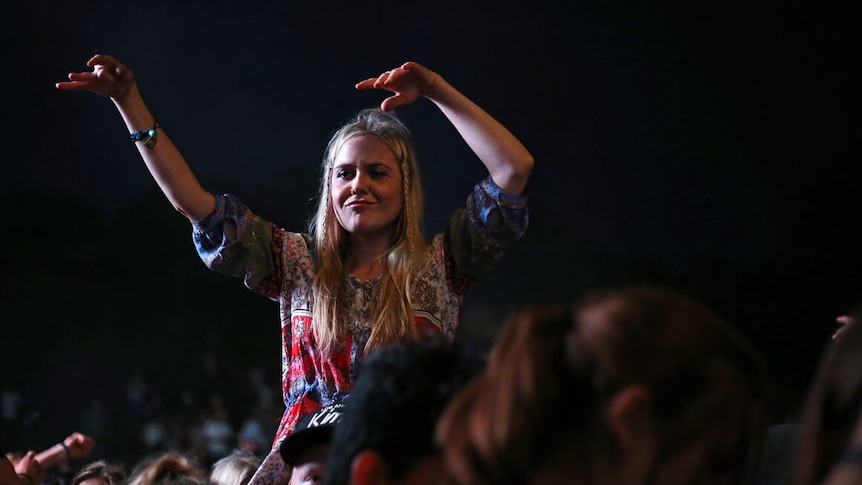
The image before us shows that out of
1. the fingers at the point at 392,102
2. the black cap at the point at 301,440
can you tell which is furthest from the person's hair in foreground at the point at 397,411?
the fingers at the point at 392,102

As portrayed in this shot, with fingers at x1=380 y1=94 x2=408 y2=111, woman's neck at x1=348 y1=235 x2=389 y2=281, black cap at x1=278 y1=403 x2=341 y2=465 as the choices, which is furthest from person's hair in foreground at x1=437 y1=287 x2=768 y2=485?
woman's neck at x1=348 y1=235 x2=389 y2=281

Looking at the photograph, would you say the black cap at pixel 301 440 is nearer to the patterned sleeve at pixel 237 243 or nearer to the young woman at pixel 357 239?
the young woman at pixel 357 239

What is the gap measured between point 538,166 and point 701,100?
0.60 m

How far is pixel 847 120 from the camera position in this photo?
11.3 ft

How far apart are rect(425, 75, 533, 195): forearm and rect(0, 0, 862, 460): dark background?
1798mm

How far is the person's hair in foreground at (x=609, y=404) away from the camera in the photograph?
2.27 ft

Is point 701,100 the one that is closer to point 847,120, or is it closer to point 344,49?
point 847,120

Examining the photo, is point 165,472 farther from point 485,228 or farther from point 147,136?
point 485,228

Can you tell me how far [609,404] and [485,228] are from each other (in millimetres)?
1304

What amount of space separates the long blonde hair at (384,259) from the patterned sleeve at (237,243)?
0.10 metres

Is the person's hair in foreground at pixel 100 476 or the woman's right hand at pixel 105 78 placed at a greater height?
the woman's right hand at pixel 105 78

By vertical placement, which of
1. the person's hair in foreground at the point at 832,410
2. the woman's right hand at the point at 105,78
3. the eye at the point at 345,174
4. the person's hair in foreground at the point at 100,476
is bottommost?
the person's hair in foreground at the point at 100,476

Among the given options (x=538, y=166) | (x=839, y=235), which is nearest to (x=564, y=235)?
(x=538, y=166)

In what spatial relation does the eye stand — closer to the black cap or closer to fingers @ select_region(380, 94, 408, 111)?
fingers @ select_region(380, 94, 408, 111)
